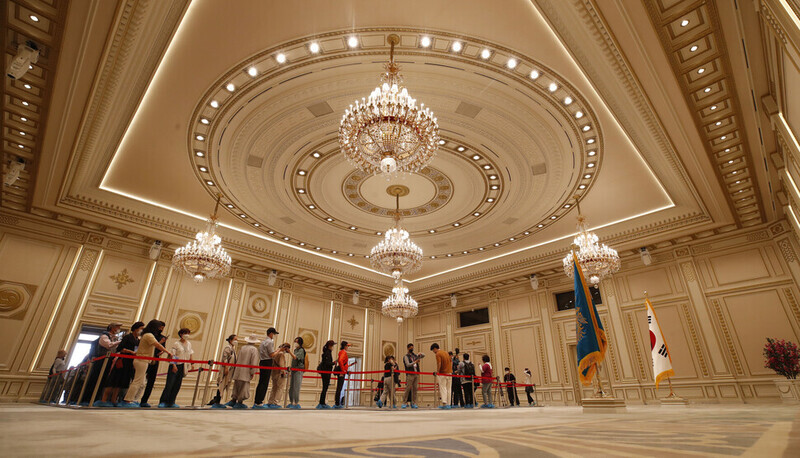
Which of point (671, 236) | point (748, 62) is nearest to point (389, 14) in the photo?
point (748, 62)

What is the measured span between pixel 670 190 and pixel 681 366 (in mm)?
4498

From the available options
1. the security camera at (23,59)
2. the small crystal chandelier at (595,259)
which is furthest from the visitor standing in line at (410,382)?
the security camera at (23,59)

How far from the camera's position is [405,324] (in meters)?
15.2

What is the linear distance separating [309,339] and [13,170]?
8.20 meters

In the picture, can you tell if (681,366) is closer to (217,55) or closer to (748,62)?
(748,62)

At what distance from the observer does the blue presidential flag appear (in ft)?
14.9

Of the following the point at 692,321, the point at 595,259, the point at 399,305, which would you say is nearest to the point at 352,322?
the point at 399,305

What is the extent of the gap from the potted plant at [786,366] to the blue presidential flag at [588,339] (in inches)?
228

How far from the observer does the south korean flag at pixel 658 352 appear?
839cm

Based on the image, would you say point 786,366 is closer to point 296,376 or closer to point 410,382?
point 410,382

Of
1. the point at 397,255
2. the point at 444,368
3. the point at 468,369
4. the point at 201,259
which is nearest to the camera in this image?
the point at 397,255

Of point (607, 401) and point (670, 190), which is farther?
point (670, 190)

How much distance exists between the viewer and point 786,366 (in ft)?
23.8

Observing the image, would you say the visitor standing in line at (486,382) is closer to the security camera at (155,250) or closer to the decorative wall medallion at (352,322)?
the decorative wall medallion at (352,322)
